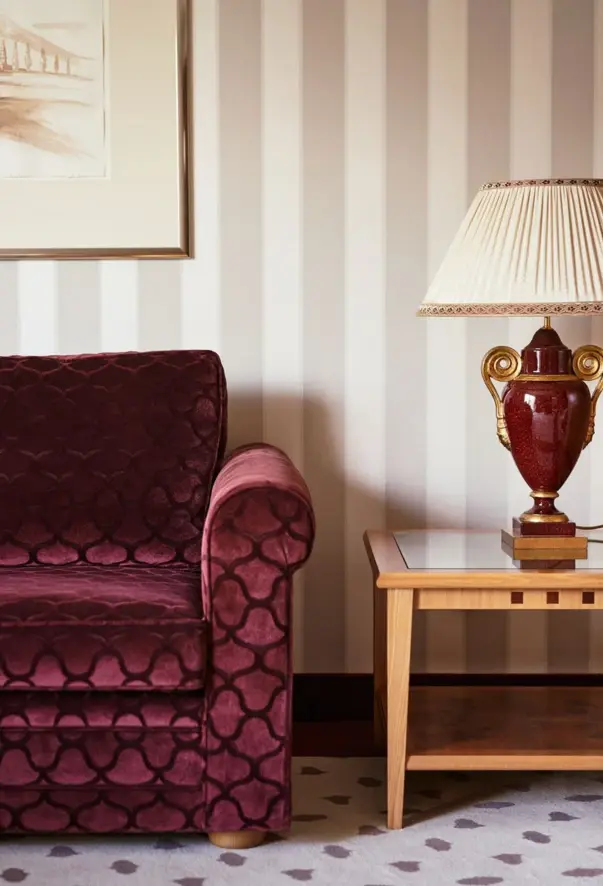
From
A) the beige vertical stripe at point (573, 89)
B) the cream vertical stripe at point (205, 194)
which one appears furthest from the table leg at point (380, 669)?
the beige vertical stripe at point (573, 89)

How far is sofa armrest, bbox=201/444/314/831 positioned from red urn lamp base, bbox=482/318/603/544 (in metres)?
0.54

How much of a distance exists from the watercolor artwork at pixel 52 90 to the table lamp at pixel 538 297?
3.42 feet

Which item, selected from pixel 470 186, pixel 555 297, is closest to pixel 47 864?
pixel 555 297

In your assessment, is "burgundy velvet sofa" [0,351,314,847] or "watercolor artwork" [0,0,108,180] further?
"watercolor artwork" [0,0,108,180]

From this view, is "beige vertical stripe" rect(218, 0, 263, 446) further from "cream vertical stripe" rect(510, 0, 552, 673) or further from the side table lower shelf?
the side table lower shelf

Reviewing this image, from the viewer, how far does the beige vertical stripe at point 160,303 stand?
2852mm

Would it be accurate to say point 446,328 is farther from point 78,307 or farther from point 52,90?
point 52,90

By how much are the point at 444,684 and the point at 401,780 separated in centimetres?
77

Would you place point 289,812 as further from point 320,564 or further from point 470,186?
point 470,186

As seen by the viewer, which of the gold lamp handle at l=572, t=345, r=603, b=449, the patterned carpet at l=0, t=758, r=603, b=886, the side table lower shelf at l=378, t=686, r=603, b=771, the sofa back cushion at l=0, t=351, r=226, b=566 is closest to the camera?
the patterned carpet at l=0, t=758, r=603, b=886

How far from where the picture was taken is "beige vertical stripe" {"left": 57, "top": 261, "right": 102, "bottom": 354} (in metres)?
2.85

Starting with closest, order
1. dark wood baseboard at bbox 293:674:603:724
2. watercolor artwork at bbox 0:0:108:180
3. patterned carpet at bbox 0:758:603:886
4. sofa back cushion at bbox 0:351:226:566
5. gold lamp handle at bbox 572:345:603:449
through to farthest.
Result: patterned carpet at bbox 0:758:603:886 < gold lamp handle at bbox 572:345:603:449 < sofa back cushion at bbox 0:351:226:566 < watercolor artwork at bbox 0:0:108:180 < dark wood baseboard at bbox 293:674:603:724

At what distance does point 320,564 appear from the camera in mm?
2910

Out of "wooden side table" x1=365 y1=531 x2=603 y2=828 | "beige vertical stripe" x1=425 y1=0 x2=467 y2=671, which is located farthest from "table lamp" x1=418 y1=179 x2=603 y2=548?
"beige vertical stripe" x1=425 y1=0 x2=467 y2=671
